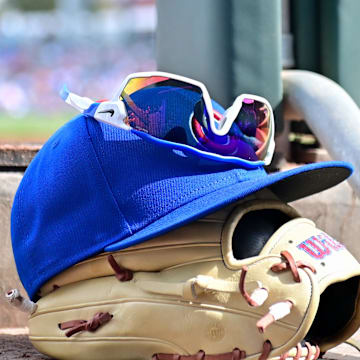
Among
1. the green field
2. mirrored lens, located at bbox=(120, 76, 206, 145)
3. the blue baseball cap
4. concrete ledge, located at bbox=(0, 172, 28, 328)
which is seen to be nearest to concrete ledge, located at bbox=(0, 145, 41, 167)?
concrete ledge, located at bbox=(0, 172, 28, 328)

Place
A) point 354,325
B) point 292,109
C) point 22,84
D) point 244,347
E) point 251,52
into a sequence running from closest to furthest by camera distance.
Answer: point 244,347
point 354,325
point 251,52
point 292,109
point 22,84

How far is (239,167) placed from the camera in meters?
1.21

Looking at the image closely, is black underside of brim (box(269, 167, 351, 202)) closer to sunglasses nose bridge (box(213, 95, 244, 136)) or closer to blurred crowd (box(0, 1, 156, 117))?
sunglasses nose bridge (box(213, 95, 244, 136))

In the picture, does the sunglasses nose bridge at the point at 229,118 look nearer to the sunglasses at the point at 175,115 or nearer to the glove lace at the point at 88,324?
the sunglasses at the point at 175,115

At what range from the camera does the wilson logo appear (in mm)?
1109

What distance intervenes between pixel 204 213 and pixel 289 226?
0.15 m

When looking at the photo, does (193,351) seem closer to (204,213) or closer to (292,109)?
(204,213)

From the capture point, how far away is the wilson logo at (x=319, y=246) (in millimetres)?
1109

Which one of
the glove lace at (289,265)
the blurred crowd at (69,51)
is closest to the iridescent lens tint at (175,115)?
the glove lace at (289,265)

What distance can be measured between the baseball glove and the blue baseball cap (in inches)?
1.3

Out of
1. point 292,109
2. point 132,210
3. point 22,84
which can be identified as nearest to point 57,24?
point 22,84

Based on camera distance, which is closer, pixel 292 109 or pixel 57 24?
pixel 292 109

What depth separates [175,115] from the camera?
1.19m

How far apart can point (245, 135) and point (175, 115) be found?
127 mm
